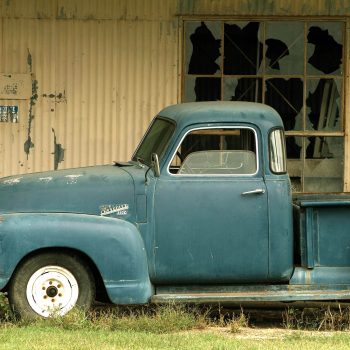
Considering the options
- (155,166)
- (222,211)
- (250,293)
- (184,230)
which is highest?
(155,166)

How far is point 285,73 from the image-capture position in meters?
13.3

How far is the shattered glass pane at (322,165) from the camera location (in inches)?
527

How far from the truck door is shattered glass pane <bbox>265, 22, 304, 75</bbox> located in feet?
15.5

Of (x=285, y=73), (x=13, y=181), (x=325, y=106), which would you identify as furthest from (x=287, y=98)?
(x=13, y=181)

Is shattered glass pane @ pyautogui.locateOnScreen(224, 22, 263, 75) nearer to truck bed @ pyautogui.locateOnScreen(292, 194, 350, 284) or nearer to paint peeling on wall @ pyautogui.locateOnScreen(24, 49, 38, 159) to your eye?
paint peeling on wall @ pyautogui.locateOnScreen(24, 49, 38, 159)

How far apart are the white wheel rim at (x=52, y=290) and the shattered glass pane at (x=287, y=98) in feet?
17.7

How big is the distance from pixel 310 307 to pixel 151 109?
397cm

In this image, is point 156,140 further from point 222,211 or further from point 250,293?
point 250,293

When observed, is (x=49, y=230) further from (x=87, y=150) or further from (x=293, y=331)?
(x=87, y=150)

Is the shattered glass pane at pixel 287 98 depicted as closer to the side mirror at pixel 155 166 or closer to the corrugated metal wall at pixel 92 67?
the corrugated metal wall at pixel 92 67

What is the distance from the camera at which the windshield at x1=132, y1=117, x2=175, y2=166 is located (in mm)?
8992

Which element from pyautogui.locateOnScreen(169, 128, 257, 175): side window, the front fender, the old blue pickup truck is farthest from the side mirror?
the front fender

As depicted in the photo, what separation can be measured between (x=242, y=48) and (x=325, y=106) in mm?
1259

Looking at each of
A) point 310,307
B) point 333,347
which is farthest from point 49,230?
point 310,307
